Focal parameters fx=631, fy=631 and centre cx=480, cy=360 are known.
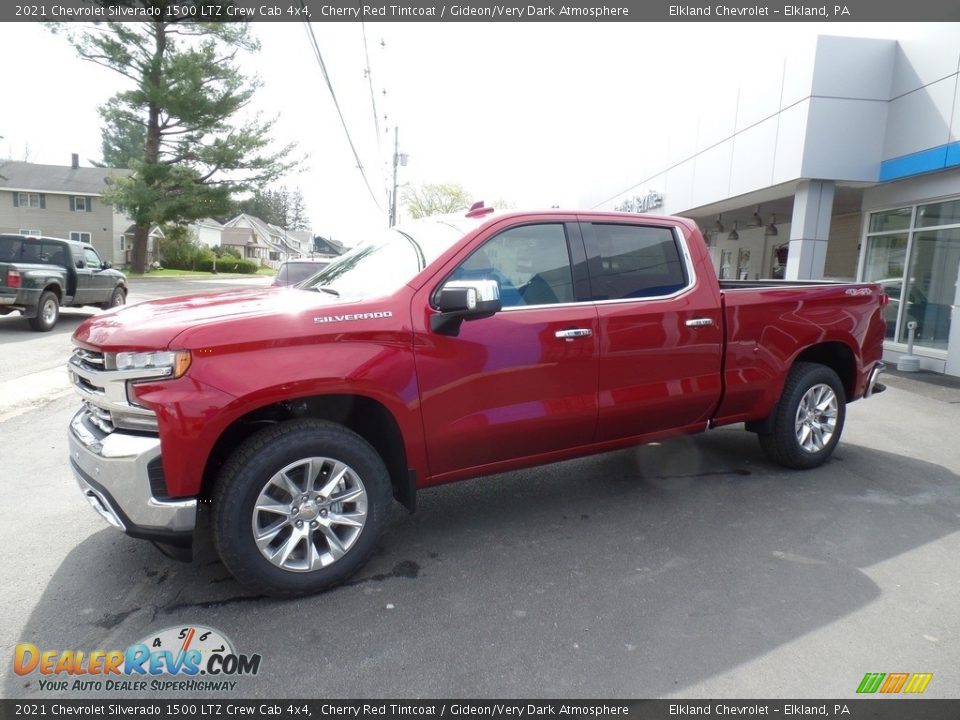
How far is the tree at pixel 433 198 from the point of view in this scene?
52.9m

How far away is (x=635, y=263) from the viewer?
4.12 meters

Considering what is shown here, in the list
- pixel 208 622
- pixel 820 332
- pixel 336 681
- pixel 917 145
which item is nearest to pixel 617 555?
pixel 336 681

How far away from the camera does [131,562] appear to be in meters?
3.39

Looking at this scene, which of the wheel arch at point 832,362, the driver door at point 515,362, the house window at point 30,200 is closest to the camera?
the driver door at point 515,362

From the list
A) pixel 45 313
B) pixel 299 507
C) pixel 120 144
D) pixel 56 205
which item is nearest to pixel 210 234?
pixel 120 144

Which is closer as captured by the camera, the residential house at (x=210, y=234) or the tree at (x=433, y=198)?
the tree at (x=433, y=198)

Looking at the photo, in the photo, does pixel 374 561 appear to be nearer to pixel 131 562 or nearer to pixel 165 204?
pixel 131 562

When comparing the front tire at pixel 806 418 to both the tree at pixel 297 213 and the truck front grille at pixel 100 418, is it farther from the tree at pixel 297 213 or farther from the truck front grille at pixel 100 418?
the tree at pixel 297 213

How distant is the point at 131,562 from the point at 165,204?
108 feet

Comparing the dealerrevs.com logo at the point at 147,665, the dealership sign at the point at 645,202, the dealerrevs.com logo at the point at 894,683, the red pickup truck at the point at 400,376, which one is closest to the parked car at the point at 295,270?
the red pickup truck at the point at 400,376

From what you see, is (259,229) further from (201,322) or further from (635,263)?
(201,322)

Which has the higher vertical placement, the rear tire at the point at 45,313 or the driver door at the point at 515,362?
the driver door at the point at 515,362

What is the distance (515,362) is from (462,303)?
22.2 inches

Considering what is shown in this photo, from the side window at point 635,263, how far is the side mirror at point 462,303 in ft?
3.05
